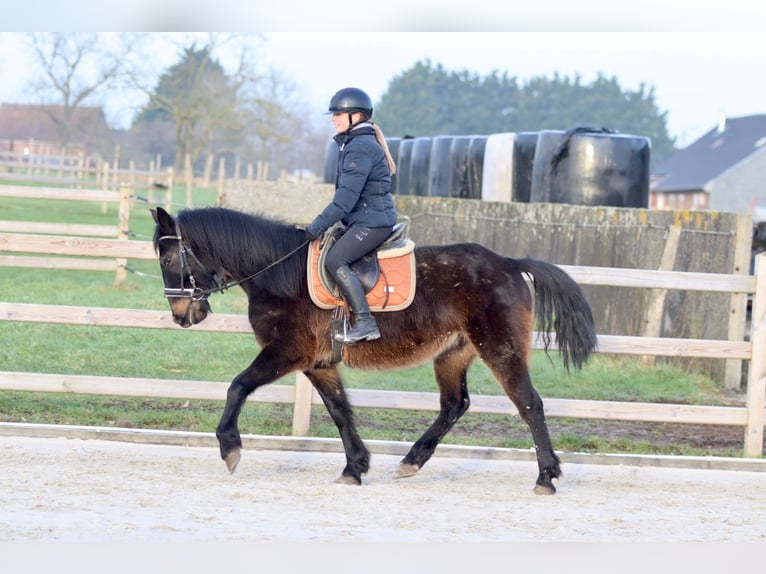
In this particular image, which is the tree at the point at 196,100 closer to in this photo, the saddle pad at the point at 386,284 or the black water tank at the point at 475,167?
the black water tank at the point at 475,167

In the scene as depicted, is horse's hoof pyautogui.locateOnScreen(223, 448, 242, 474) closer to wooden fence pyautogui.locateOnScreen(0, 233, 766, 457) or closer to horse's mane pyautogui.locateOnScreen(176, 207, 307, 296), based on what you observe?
horse's mane pyautogui.locateOnScreen(176, 207, 307, 296)

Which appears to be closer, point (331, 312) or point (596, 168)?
point (331, 312)

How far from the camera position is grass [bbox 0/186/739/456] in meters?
7.85

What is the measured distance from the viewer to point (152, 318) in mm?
7320

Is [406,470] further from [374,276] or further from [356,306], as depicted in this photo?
[374,276]

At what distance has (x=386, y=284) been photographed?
6.26 meters

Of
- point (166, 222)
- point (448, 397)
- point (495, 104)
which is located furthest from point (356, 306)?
point (495, 104)

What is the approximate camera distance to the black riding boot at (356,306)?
6.08 m

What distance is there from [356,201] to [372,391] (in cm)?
188

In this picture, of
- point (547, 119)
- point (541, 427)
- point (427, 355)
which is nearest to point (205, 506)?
point (427, 355)

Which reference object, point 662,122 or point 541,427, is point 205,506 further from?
point 662,122

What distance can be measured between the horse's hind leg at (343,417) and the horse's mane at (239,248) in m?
0.63

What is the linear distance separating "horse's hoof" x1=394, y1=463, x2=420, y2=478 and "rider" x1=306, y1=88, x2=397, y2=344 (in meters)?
0.94

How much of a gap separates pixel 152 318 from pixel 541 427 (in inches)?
119
